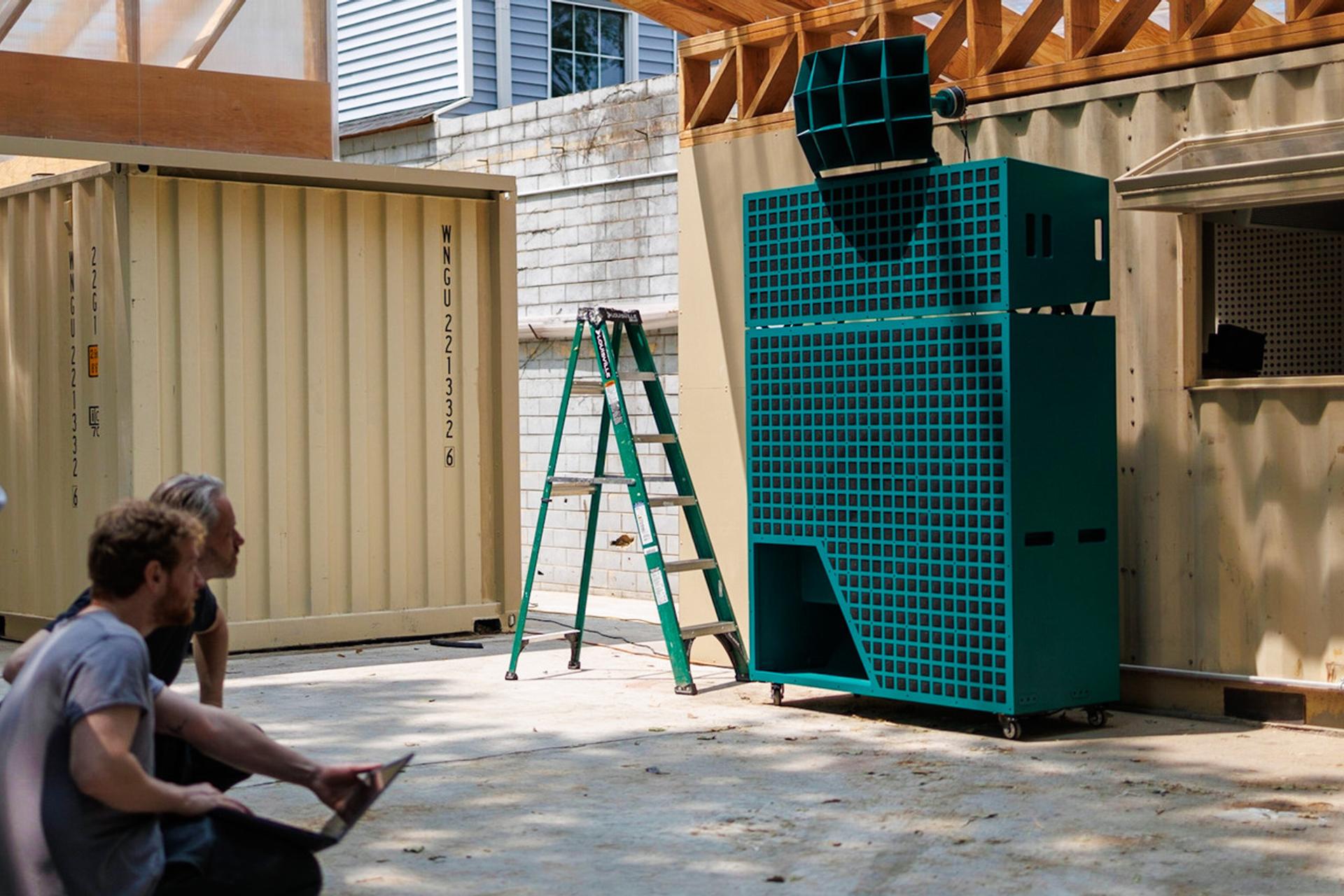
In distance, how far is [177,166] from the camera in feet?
29.6

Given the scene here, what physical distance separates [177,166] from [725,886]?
589 centimetres

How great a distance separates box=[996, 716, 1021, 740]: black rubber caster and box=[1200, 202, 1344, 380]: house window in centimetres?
185

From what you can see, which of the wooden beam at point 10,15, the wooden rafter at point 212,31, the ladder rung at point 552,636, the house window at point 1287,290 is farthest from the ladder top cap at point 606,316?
the wooden beam at point 10,15

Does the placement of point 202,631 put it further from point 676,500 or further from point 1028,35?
point 1028,35

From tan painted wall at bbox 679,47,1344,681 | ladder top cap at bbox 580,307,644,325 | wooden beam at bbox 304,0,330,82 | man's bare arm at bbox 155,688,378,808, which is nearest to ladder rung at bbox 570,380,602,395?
ladder top cap at bbox 580,307,644,325

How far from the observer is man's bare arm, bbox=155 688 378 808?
3477mm

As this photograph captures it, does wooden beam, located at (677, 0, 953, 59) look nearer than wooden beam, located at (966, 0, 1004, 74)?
No

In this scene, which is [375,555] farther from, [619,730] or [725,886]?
[725,886]

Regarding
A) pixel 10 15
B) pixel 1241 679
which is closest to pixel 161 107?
pixel 10 15

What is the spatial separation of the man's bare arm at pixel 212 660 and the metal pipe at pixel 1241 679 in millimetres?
4119

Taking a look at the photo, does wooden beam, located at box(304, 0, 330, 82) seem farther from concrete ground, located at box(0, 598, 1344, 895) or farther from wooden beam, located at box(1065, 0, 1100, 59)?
wooden beam, located at box(1065, 0, 1100, 59)

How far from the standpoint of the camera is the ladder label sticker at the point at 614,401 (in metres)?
8.19

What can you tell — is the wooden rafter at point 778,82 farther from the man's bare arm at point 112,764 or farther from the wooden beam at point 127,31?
the man's bare arm at point 112,764

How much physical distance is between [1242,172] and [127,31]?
644 centimetres
